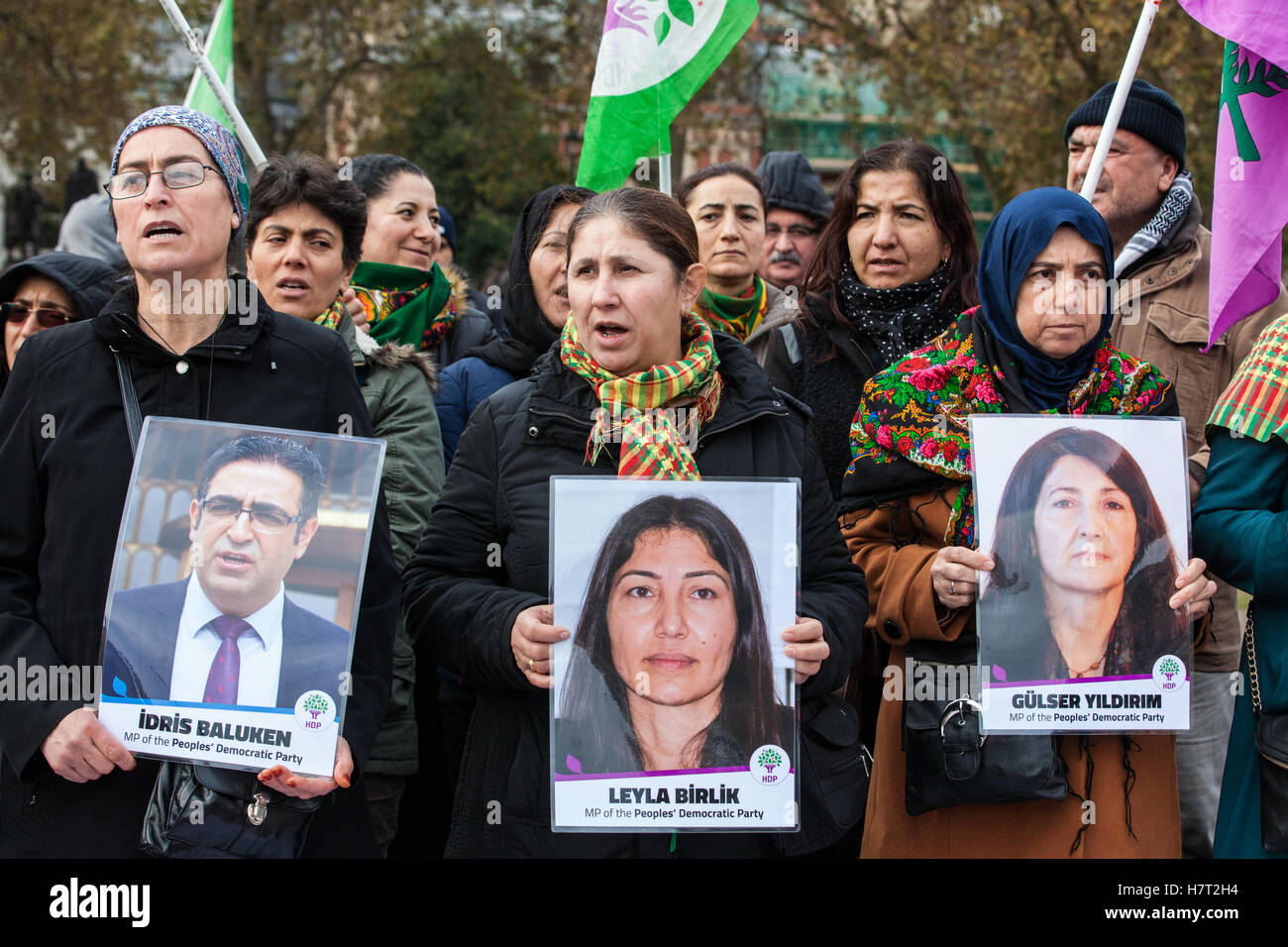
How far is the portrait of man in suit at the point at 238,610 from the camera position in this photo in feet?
8.51

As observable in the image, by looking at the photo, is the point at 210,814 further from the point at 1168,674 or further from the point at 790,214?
the point at 790,214

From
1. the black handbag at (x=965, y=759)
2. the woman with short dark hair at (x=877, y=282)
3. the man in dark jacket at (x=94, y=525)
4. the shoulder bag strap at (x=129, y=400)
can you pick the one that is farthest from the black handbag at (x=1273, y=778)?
the shoulder bag strap at (x=129, y=400)

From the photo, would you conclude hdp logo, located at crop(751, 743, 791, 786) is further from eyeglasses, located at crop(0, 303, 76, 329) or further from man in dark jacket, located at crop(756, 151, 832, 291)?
man in dark jacket, located at crop(756, 151, 832, 291)

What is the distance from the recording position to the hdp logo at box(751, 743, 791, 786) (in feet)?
8.93

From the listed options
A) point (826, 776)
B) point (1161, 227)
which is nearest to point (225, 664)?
point (826, 776)

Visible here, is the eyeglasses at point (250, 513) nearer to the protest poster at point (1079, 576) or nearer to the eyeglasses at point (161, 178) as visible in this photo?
the eyeglasses at point (161, 178)

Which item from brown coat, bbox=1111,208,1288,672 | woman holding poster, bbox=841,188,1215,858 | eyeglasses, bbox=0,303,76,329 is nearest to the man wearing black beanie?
brown coat, bbox=1111,208,1288,672

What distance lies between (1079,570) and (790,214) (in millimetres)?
3144

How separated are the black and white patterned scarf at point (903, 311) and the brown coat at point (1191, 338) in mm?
621

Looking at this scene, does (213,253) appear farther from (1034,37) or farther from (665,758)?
(1034,37)

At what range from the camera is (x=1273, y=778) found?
3125mm

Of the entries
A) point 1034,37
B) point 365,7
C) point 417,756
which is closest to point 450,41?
point 365,7

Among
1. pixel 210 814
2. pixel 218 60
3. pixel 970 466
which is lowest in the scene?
pixel 210 814

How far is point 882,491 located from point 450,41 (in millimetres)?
20945
